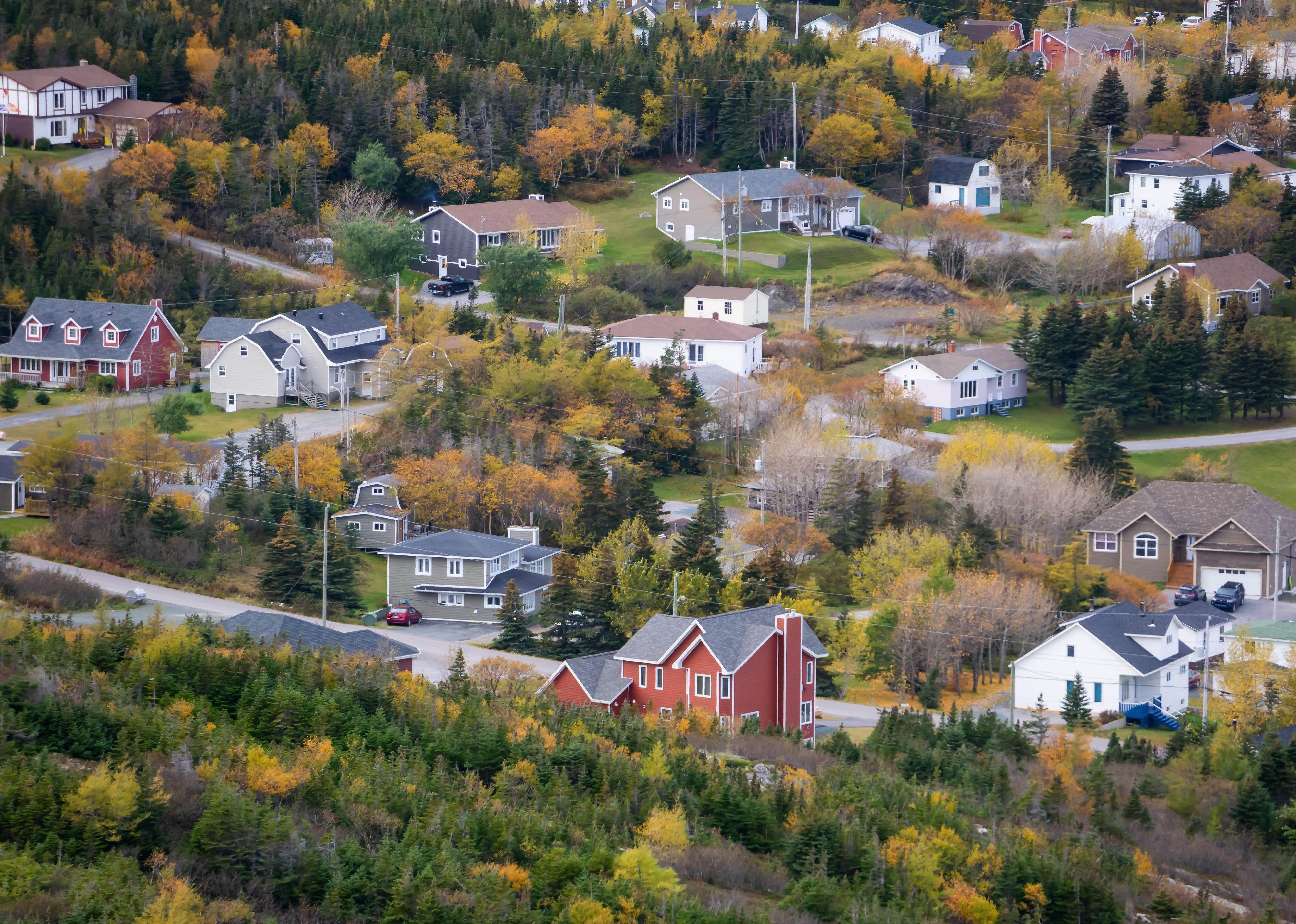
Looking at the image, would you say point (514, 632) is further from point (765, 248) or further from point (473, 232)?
point (765, 248)

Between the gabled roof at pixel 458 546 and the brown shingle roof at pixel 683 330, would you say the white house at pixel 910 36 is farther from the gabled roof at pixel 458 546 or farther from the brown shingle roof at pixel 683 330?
the gabled roof at pixel 458 546

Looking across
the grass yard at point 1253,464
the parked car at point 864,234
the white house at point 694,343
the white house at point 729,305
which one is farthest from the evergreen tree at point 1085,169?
the grass yard at point 1253,464

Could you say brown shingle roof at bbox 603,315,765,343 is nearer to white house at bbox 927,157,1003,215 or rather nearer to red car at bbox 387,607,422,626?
red car at bbox 387,607,422,626

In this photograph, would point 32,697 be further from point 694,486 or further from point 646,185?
Answer: point 646,185

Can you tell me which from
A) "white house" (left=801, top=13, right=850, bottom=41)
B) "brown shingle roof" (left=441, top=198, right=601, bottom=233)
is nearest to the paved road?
"brown shingle roof" (left=441, top=198, right=601, bottom=233)

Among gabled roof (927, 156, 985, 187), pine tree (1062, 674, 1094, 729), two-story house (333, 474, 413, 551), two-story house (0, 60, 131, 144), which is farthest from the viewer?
gabled roof (927, 156, 985, 187)

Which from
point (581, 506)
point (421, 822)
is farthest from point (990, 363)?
point (421, 822)
